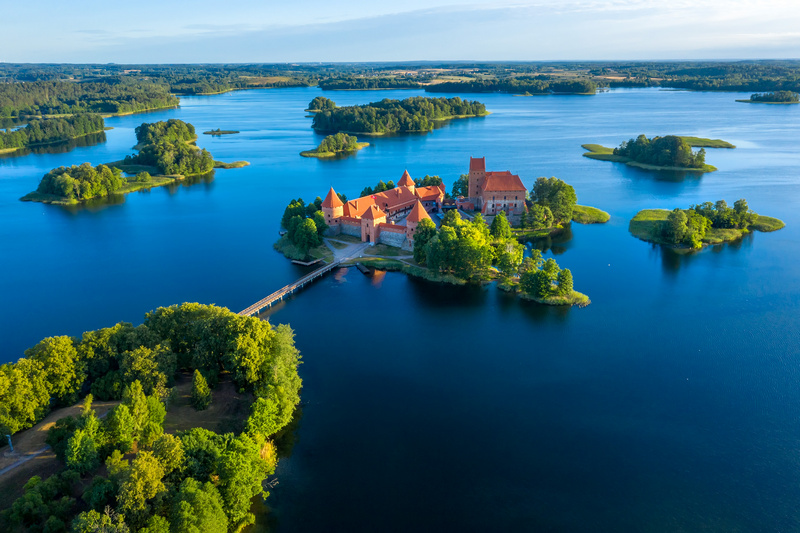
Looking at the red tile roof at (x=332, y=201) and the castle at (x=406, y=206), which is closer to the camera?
the castle at (x=406, y=206)

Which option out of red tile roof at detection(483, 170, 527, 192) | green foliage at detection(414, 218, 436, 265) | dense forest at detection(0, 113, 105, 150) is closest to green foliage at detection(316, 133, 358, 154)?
red tile roof at detection(483, 170, 527, 192)

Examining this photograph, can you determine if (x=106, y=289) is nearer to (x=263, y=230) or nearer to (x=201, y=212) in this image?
(x=263, y=230)

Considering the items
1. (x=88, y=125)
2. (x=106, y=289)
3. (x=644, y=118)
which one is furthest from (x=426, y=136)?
(x=106, y=289)

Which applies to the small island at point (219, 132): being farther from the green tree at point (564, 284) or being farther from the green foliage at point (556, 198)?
the green tree at point (564, 284)

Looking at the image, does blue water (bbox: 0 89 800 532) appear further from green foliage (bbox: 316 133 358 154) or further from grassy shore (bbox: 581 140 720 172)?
green foliage (bbox: 316 133 358 154)

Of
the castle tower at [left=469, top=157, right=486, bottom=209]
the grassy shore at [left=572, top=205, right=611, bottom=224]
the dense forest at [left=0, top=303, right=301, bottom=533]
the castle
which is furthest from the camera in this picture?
the castle tower at [left=469, top=157, right=486, bottom=209]

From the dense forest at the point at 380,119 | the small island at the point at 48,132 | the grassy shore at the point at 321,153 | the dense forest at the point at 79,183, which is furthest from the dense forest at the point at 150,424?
the small island at the point at 48,132

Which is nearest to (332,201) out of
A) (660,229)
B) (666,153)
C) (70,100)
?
(660,229)
